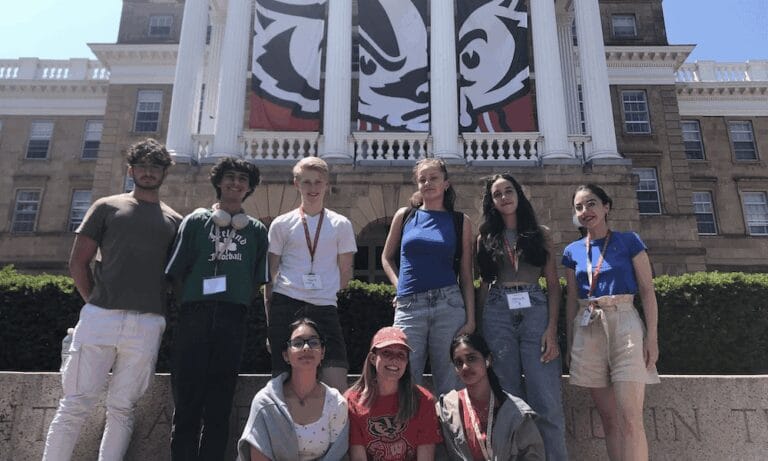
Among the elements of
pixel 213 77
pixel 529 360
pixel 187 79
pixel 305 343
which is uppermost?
pixel 213 77

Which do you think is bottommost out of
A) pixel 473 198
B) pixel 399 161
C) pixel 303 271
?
pixel 303 271

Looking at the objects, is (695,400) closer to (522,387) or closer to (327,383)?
(522,387)

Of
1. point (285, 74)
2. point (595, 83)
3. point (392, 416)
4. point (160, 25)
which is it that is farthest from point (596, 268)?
point (160, 25)

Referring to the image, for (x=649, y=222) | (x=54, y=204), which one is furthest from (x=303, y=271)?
(x=54, y=204)

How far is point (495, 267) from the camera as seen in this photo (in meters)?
4.30

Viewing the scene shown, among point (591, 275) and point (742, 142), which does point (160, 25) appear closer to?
point (591, 275)

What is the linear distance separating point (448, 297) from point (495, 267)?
530 millimetres

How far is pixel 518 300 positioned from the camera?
13.4 feet

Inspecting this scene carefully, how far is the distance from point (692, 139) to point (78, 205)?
3324 cm

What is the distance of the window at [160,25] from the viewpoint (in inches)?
1062

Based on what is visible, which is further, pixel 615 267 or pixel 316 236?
pixel 316 236

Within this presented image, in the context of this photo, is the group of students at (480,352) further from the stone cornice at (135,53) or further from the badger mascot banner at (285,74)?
the stone cornice at (135,53)

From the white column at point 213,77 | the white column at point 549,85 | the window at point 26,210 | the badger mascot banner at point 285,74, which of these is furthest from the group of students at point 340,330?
the window at point 26,210

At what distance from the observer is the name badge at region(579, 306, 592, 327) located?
13.2 feet
